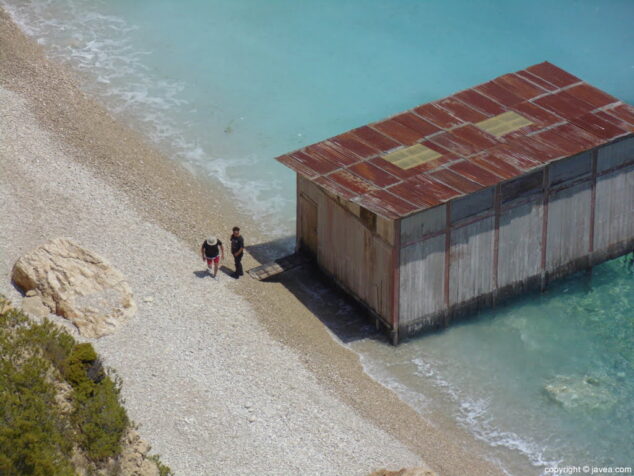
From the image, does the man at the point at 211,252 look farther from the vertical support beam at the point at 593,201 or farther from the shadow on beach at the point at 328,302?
the vertical support beam at the point at 593,201

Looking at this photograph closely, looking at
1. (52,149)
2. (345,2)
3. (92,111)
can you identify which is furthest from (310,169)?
(345,2)

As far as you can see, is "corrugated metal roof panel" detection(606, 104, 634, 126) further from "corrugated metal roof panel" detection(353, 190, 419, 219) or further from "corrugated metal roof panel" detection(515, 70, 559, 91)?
"corrugated metal roof panel" detection(353, 190, 419, 219)

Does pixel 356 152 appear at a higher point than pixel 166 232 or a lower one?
higher

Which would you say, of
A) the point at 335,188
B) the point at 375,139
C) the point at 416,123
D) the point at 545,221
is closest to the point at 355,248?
the point at 335,188

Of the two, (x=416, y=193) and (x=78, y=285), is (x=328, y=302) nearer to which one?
(x=416, y=193)

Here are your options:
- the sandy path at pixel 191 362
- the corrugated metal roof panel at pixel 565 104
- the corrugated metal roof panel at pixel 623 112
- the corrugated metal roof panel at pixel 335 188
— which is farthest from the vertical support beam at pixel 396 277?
the corrugated metal roof panel at pixel 623 112

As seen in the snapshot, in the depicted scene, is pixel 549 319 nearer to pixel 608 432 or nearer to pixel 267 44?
pixel 608 432

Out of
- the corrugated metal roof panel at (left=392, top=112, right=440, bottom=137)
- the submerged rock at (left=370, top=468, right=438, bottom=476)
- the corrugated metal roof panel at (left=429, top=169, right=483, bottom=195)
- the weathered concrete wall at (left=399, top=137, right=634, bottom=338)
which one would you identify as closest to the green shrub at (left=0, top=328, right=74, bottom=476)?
the submerged rock at (left=370, top=468, right=438, bottom=476)
